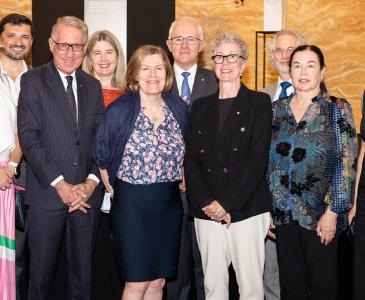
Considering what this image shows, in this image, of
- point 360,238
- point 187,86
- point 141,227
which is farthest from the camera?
point 187,86

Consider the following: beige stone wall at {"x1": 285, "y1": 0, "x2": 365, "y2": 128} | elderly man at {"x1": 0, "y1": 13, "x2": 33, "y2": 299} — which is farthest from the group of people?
beige stone wall at {"x1": 285, "y1": 0, "x2": 365, "y2": 128}

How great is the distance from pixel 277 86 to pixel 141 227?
1656 mm

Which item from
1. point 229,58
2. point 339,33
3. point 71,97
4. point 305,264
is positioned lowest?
point 305,264

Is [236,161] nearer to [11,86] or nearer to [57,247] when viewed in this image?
[57,247]

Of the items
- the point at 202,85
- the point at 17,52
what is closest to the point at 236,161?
the point at 202,85

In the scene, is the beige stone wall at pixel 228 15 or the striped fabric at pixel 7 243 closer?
the striped fabric at pixel 7 243

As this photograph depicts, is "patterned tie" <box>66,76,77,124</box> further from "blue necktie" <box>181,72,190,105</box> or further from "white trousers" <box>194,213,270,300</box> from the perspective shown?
"white trousers" <box>194,213,270,300</box>

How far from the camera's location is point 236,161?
318 centimetres

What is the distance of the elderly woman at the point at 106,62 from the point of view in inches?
157

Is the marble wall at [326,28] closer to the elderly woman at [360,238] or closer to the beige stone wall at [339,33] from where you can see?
the beige stone wall at [339,33]

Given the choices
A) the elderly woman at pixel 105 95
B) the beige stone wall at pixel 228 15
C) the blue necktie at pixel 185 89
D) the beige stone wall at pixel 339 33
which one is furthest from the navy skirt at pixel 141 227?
the beige stone wall at pixel 339 33

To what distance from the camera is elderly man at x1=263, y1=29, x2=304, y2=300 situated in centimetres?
388

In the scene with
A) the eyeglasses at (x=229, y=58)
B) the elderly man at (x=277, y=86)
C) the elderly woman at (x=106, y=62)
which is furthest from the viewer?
the elderly woman at (x=106, y=62)

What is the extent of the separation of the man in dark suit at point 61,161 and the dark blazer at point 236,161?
0.74m
